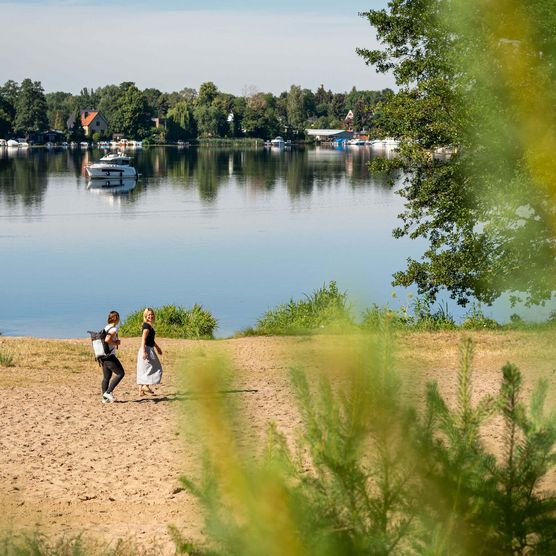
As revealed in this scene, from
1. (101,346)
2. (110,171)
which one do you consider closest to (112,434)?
(101,346)

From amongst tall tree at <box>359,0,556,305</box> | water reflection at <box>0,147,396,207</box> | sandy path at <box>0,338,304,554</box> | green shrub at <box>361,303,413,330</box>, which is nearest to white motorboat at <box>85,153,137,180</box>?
water reflection at <box>0,147,396,207</box>

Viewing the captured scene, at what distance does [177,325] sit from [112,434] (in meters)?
13.5

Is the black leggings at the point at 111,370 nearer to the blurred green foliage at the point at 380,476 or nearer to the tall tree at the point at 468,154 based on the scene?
the tall tree at the point at 468,154

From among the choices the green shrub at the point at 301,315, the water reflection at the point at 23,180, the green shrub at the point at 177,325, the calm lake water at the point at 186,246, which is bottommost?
the calm lake water at the point at 186,246

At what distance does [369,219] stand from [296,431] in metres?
64.4

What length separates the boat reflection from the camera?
92.3 m

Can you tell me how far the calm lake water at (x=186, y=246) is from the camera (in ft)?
131

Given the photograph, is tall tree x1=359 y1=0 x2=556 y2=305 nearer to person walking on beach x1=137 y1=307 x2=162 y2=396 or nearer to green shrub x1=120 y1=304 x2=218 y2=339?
green shrub x1=120 y1=304 x2=218 y2=339

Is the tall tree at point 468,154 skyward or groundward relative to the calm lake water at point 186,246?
skyward

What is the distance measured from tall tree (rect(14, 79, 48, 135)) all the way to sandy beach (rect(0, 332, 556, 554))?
6807 inches

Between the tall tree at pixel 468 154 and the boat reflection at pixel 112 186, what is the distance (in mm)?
67581

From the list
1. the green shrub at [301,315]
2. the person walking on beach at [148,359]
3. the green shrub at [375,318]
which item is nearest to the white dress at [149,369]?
the person walking on beach at [148,359]

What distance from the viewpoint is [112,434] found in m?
14.1

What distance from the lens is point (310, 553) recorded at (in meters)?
3.42
